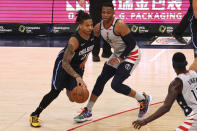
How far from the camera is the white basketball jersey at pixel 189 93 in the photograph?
359 centimetres

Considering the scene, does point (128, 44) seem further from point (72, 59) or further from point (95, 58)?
point (95, 58)

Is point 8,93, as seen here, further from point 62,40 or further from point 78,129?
point 62,40

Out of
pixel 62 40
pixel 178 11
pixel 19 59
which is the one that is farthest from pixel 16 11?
pixel 178 11

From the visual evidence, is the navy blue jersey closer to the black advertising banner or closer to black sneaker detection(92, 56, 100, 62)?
black sneaker detection(92, 56, 100, 62)

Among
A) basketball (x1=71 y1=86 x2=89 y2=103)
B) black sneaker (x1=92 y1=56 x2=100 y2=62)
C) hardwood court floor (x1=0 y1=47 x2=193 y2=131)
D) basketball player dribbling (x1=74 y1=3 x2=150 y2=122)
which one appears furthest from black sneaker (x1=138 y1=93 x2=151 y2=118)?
black sneaker (x1=92 y1=56 x2=100 y2=62)

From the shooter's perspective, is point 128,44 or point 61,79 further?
point 128,44

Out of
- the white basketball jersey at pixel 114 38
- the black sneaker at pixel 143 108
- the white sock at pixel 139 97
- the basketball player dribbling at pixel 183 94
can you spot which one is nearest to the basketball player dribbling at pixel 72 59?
the white basketball jersey at pixel 114 38

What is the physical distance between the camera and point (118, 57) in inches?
207

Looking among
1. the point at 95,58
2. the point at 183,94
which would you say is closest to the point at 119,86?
the point at 183,94

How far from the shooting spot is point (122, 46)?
533 cm

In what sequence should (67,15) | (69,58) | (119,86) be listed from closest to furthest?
(69,58), (119,86), (67,15)

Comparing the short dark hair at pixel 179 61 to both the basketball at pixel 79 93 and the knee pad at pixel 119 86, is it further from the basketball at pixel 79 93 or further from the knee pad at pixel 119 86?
the knee pad at pixel 119 86

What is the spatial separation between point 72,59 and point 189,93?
1872 mm

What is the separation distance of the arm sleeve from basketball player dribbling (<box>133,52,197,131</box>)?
160 cm
